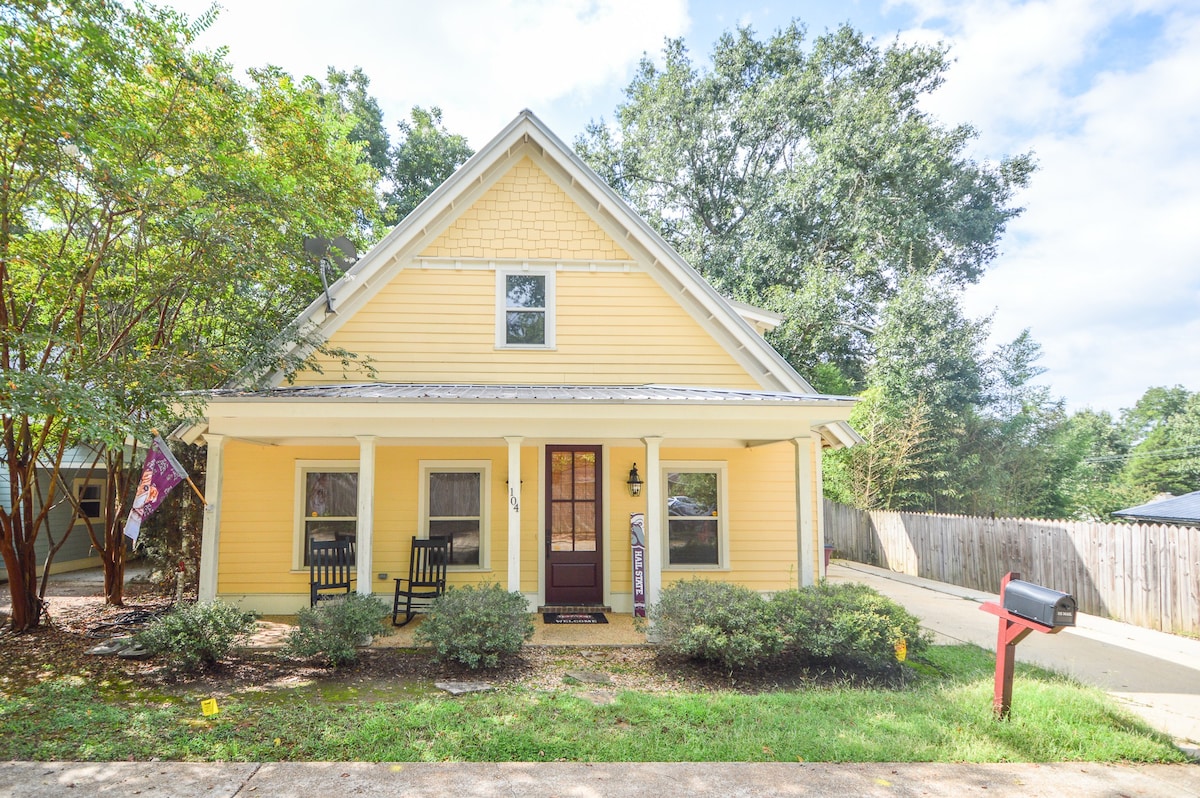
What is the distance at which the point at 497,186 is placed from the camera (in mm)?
9570

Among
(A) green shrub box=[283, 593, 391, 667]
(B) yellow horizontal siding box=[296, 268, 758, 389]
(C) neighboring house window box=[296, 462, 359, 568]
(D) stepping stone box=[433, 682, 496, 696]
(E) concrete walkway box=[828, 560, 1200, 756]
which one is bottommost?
(E) concrete walkway box=[828, 560, 1200, 756]

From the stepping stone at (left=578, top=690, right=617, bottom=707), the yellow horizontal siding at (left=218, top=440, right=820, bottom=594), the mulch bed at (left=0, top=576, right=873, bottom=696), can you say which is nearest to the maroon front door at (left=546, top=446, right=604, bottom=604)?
the yellow horizontal siding at (left=218, top=440, right=820, bottom=594)

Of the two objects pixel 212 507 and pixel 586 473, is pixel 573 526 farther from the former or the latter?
pixel 212 507

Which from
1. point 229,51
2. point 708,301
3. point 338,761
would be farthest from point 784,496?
point 229,51

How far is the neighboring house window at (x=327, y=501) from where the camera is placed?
28.8ft

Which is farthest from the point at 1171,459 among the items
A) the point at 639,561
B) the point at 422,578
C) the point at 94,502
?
the point at 94,502

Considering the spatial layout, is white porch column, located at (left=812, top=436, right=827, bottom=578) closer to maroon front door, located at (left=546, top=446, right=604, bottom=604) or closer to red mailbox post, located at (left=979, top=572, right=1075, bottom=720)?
maroon front door, located at (left=546, top=446, right=604, bottom=604)

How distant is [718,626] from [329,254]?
699 centimetres

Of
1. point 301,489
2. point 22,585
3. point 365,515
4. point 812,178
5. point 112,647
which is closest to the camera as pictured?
point 112,647

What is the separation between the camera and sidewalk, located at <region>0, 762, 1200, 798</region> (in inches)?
142

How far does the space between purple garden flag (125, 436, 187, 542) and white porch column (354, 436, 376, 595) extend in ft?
5.79

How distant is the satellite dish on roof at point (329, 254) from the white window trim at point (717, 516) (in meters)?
5.41

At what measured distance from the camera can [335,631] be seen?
6.07m

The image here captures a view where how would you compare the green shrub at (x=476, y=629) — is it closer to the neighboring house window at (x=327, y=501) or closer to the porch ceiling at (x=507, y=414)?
the porch ceiling at (x=507, y=414)
